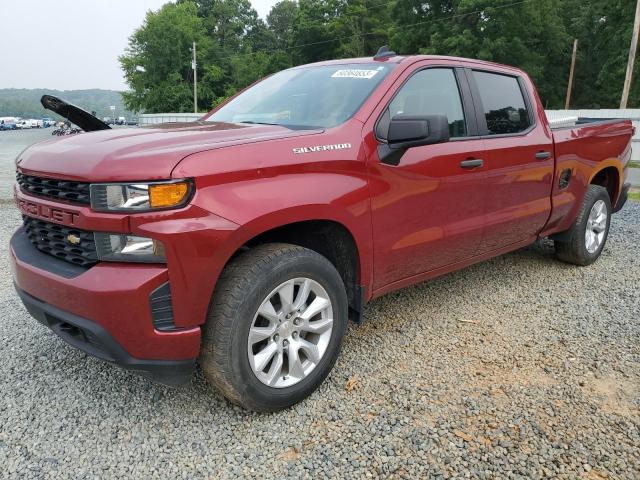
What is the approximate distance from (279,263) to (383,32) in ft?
177

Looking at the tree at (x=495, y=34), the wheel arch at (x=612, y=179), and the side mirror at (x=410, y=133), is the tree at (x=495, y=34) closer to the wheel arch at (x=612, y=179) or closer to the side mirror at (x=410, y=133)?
the wheel arch at (x=612, y=179)

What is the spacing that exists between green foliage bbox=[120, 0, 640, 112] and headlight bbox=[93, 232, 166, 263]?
128ft

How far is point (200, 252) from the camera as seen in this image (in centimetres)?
219

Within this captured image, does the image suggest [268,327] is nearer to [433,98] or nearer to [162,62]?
[433,98]

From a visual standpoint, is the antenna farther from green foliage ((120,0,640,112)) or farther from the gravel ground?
green foliage ((120,0,640,112))

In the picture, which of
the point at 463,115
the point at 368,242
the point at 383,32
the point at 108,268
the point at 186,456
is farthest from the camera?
the point at 383,32

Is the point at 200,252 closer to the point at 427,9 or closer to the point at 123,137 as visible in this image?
the point at 123,137

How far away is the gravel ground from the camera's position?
2250mm

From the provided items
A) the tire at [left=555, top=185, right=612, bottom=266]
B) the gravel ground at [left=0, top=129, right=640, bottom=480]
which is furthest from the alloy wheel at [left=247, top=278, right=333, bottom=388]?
the tire at [left=555, top=185, right=612, bottom=266]

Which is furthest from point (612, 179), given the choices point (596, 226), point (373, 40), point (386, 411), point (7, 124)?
point (7, 124)

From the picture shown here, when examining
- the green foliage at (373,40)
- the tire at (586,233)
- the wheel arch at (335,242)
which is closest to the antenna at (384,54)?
the wheel arch at (335,242)

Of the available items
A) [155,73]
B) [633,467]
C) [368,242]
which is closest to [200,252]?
[368,242]

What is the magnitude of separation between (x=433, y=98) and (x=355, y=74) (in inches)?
21.3

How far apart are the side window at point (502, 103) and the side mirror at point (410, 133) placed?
1083 mm
